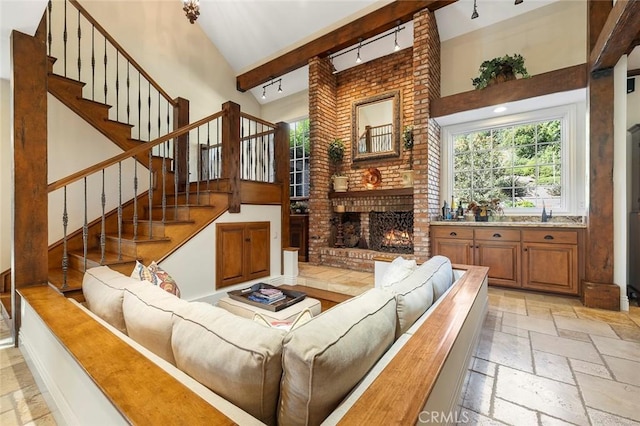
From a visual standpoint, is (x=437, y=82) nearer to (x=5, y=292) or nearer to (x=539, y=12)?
(x=539, y=12)

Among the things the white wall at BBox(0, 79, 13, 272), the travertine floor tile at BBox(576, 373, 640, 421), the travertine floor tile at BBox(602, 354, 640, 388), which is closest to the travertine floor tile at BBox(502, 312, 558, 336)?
the travertine floor tile at BBox(602, 354, 640, 388)

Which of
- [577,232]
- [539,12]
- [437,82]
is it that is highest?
[539,12]

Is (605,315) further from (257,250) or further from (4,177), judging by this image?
(4,177)

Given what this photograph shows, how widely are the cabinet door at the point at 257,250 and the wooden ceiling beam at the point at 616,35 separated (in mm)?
3940

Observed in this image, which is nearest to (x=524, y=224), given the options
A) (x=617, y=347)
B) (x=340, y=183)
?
(x=617, y=347)

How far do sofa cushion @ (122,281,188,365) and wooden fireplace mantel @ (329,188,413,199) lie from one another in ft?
13.0

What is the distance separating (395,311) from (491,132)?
14.6 feet

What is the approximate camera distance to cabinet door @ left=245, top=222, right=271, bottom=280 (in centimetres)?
367

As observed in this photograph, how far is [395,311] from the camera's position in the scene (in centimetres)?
127

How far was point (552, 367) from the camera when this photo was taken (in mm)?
2006

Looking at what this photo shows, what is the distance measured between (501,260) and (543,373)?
2.14 metres

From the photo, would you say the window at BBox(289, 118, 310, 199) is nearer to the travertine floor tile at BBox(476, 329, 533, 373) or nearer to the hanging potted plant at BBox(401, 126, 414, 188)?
the hanging potted plant at BBox(401, 126, 414, 188)

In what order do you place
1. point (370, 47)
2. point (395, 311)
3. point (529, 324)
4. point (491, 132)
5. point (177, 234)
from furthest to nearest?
point (370, 47), point (491, 132), point (177, 234), point (529, 324), point (395, 311)

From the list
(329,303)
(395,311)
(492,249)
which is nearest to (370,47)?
(492,249)
